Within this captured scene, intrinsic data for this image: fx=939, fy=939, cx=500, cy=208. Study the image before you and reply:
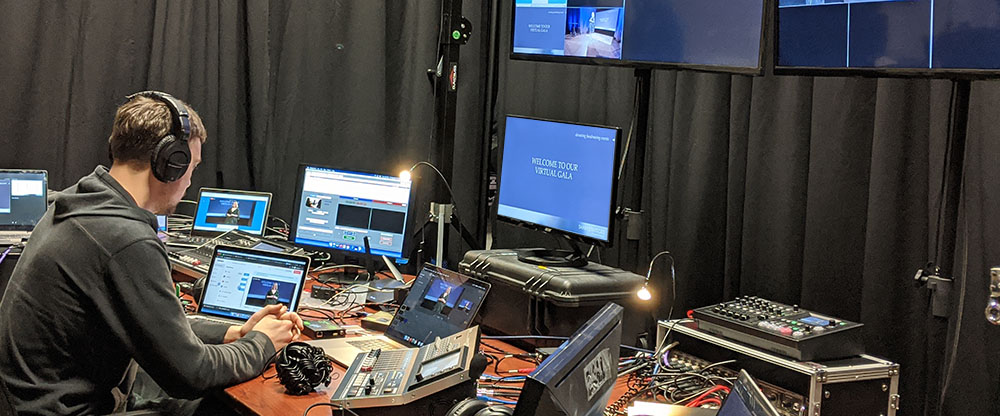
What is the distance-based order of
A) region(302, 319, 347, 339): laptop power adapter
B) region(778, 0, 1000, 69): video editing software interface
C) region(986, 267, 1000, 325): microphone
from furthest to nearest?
1. region(302, 319, 347, 339): laptop power adapter
2. region(778, 0, 1000, 69): video editing software interface
3. region(986, 267, 1000, 325): microphone

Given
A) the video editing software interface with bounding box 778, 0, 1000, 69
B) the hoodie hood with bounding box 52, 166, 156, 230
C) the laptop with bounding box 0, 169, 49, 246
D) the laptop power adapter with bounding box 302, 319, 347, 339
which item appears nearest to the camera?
the video editing software interface with bounding box 778, 0, 1000, 69

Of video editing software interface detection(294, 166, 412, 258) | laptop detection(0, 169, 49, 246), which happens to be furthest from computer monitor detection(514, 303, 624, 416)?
laptop detection(0, 169, 49, 246)

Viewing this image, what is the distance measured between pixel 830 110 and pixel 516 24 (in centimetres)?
107

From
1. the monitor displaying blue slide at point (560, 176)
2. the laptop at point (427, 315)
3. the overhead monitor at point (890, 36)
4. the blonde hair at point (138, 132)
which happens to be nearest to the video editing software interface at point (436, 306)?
the laptop at point (427, 315)

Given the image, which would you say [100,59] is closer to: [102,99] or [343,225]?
[102,99]

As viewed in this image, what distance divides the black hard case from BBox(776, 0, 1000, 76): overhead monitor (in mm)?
730

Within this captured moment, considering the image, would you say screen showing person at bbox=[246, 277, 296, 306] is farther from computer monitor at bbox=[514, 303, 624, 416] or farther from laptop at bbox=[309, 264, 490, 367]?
computer monitor at bbox=[514, 303, 624, 416]

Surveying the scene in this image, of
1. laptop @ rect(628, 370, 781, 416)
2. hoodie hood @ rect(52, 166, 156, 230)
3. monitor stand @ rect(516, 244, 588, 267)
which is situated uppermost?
hoodie hood @ rect(52, 166, 156, 230)

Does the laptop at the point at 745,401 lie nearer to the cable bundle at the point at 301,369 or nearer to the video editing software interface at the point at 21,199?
the cable bundle at the point at 301,369

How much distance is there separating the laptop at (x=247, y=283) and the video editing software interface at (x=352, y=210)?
677 mm

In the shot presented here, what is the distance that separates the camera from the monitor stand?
2.68 meters

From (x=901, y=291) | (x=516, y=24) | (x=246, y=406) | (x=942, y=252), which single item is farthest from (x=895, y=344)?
(x=246, y=406)

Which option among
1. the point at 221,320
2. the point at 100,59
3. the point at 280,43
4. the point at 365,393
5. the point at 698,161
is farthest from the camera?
the point at 280,43

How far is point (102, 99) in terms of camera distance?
12.4ft
